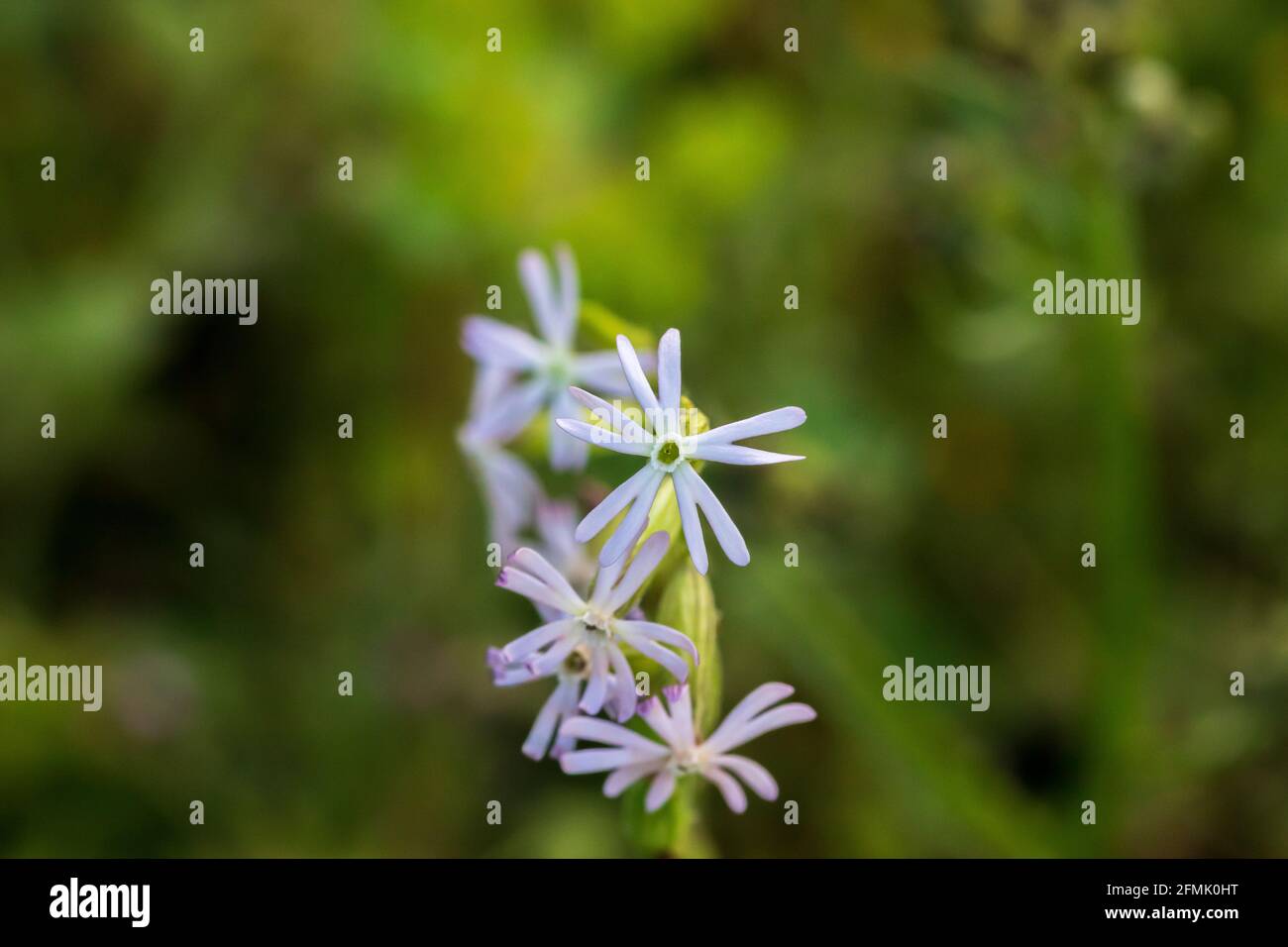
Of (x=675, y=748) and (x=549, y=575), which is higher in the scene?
(x=549, y=575)

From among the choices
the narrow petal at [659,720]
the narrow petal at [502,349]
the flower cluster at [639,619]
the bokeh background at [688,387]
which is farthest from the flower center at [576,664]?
the bokeh background at [688,387]

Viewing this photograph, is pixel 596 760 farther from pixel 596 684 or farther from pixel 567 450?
pixel 567 450

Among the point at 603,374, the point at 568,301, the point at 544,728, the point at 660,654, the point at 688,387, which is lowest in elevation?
the point at 544,728

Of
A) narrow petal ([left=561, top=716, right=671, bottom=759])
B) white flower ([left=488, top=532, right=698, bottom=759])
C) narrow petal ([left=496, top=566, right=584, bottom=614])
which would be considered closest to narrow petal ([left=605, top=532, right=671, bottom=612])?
white flower ([left=488, top=532, right=698, bottom=759])

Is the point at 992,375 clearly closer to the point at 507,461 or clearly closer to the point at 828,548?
the point at 828,548

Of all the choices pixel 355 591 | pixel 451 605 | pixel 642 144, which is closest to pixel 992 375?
pixel 642 144

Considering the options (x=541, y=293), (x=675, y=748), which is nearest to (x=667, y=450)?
(x=675, y=748)

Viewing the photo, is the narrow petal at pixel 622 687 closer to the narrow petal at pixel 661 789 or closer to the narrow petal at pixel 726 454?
→ the narrow petal at pixel 661 789

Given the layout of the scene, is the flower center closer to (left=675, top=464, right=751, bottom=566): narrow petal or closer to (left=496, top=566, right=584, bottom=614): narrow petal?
(left=496, top=566, right=584, bottom=614): narrow petal
